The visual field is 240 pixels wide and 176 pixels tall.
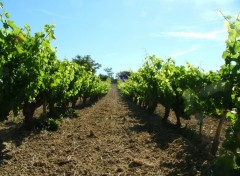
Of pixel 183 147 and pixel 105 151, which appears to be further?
pixel 183 147

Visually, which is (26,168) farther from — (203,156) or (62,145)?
(203,156)

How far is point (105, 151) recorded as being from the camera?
9344 mm

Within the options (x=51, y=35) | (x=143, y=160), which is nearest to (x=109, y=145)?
(x=143, y=160)

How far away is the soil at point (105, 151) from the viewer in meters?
7.69

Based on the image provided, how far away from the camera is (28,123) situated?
11906mm

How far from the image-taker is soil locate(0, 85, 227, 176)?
769 cm

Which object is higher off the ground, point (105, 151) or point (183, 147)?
point (183, 147)

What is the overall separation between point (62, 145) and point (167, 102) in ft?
17.9

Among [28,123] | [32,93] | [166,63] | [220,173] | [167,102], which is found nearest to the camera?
[220,173]

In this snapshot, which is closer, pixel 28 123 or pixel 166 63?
pixel 28 123

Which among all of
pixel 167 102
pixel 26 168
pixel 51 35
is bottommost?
pixel 26 168

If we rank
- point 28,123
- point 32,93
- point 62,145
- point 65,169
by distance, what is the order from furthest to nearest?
point 28,123
point 62,145
point 32,93
point 65,169

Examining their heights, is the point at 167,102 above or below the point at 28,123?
above

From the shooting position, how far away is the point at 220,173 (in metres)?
7.07
